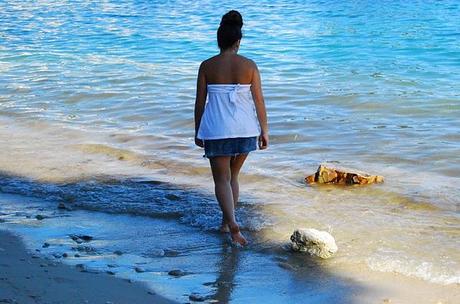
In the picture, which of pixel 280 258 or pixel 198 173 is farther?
pixel 198 173

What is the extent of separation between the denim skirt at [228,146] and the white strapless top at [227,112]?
46 mm

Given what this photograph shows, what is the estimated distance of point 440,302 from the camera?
14.6 ft

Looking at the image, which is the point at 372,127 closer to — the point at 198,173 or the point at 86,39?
the point at 198,173

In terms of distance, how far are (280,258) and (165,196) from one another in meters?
1.89

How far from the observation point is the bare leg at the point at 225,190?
5.58 metres

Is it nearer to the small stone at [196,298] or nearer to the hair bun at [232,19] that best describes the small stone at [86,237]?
the small stone at [196,298]

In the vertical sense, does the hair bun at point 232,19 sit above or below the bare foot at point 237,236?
above

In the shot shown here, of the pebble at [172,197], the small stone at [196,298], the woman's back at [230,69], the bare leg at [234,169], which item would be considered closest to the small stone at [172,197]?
the pebble at [172,197]

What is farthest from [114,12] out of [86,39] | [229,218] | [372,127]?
[229,218]

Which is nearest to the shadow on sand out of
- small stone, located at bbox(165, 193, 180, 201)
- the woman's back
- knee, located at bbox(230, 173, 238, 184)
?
small stone, located at bbox(165, 193, 180, 201)

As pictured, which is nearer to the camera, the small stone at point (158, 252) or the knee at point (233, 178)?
the small stone at point (158, 252)

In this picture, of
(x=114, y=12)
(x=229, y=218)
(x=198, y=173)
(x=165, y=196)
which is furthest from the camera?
(x=114, y=12)

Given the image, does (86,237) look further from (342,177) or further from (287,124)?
(287,124)

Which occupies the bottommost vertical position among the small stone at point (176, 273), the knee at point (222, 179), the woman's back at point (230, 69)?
the small stone at point (176, 273)
